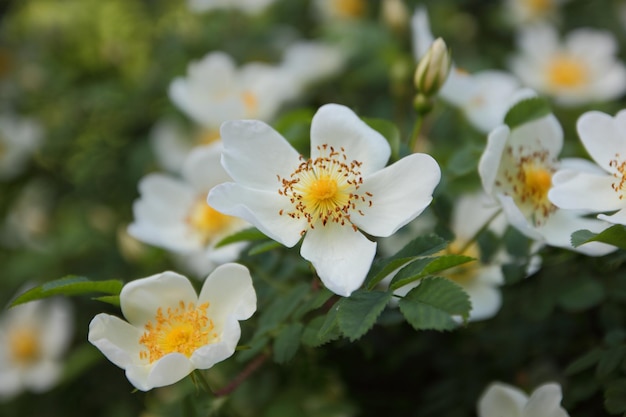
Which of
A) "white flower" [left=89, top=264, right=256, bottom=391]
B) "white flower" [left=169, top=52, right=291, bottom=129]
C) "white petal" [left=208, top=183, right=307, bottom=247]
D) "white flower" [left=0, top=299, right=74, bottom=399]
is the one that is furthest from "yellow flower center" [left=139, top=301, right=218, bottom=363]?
"white flower" [left=0, top=299, right=74, bottom=399]

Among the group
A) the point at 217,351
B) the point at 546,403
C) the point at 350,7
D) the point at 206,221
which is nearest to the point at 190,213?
the point at 206,221

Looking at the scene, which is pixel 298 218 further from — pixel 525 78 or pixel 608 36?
pixel 608 36

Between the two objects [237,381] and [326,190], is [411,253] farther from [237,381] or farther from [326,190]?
[237,381]

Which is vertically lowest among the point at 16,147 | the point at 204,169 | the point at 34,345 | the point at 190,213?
the point at 34,345

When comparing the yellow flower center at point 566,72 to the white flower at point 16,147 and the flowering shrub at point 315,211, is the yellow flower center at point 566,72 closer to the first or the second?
the flowering shrub at point 315,211

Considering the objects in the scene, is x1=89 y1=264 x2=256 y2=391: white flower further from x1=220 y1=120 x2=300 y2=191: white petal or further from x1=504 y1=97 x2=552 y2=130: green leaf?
x1=504 y1=97 x2=552 y2=130: green leaf

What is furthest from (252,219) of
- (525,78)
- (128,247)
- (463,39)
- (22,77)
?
(22,77)

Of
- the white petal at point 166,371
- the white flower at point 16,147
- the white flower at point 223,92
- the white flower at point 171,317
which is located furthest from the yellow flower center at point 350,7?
the white petal at point 166,371
